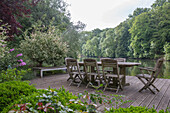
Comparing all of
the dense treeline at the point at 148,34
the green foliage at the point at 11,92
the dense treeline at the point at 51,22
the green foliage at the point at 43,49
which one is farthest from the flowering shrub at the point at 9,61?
the dense treeline at the point at 148,34

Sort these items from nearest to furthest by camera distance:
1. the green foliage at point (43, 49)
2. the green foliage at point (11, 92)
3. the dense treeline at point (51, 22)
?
the green foliage at point (11, 92)
the green foliage at point (43, 49)
the dense treeline at point (51, 22)

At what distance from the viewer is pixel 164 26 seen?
27984 millimetres

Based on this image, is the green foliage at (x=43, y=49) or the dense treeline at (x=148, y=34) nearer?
the green foliage at (x=43, y=49)

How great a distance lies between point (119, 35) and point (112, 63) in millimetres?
37913

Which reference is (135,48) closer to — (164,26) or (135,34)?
(135,34)

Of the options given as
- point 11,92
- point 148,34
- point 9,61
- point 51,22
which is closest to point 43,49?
point 9,61

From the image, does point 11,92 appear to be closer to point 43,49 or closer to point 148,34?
point 43,49

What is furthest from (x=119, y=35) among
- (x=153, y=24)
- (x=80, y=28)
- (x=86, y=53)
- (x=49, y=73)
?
(x=49, y=73)

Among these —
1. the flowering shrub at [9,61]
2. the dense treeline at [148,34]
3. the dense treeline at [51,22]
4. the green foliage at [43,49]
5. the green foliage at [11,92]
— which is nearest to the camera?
the green foliage at [11,92]

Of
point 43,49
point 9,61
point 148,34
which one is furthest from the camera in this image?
point 148,34

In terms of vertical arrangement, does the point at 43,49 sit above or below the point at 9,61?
above

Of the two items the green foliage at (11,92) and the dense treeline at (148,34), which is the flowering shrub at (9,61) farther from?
the dense treeline at (148,34)

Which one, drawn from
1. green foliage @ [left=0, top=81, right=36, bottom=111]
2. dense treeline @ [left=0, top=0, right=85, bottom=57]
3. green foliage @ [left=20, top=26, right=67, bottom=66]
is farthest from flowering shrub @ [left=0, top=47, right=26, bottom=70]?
green foliage @ [left=0, top=81, right=36, bottom=111]

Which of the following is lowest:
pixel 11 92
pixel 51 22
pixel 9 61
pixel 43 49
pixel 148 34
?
pixel 11 92
